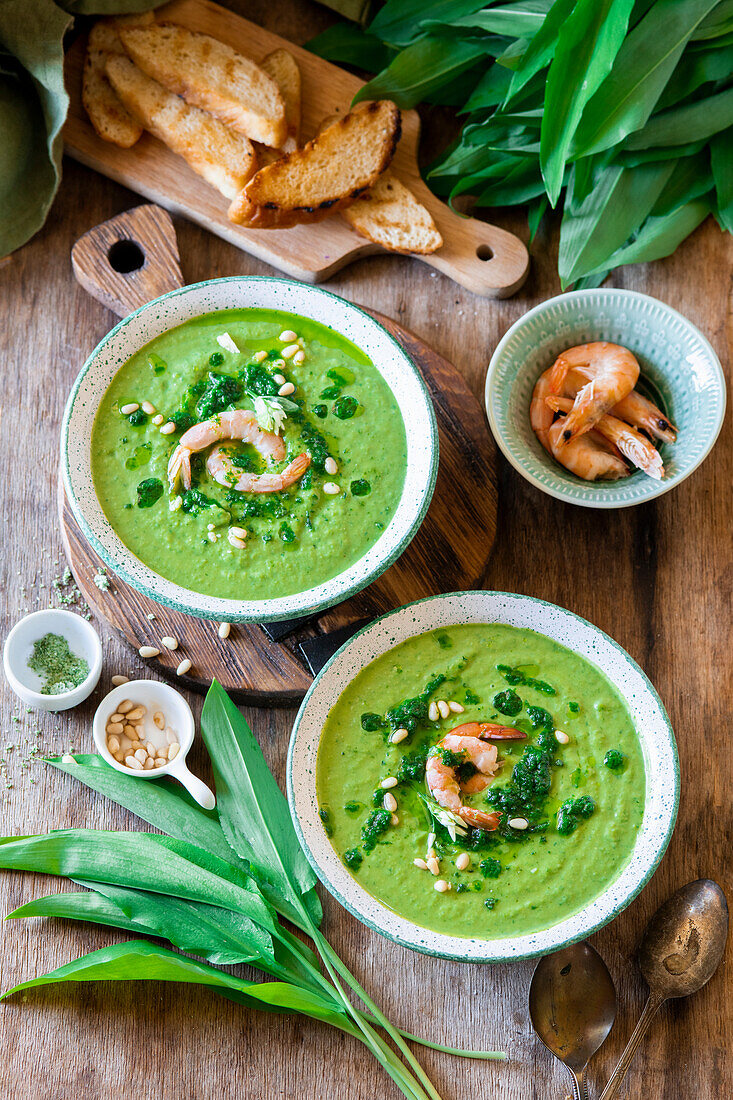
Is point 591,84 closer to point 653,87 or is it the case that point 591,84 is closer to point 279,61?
point 653,87

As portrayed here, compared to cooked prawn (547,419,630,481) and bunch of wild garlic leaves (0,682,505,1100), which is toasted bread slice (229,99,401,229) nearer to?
cooked prawn (547,419,630,481)

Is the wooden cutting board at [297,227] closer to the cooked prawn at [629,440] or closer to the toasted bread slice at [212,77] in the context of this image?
the toasted bread slice at [212,77]

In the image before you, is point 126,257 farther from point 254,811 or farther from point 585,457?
point 254,811

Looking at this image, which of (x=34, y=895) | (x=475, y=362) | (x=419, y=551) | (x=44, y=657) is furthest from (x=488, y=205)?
(x=34, y=895)

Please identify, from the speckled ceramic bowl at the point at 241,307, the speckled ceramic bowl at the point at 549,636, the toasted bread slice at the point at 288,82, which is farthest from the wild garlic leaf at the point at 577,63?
the speckled ceramic bowl at the point at 549,636

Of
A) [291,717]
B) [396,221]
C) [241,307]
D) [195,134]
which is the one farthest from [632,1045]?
[195,134]

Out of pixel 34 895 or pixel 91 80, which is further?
pixel 91 80
